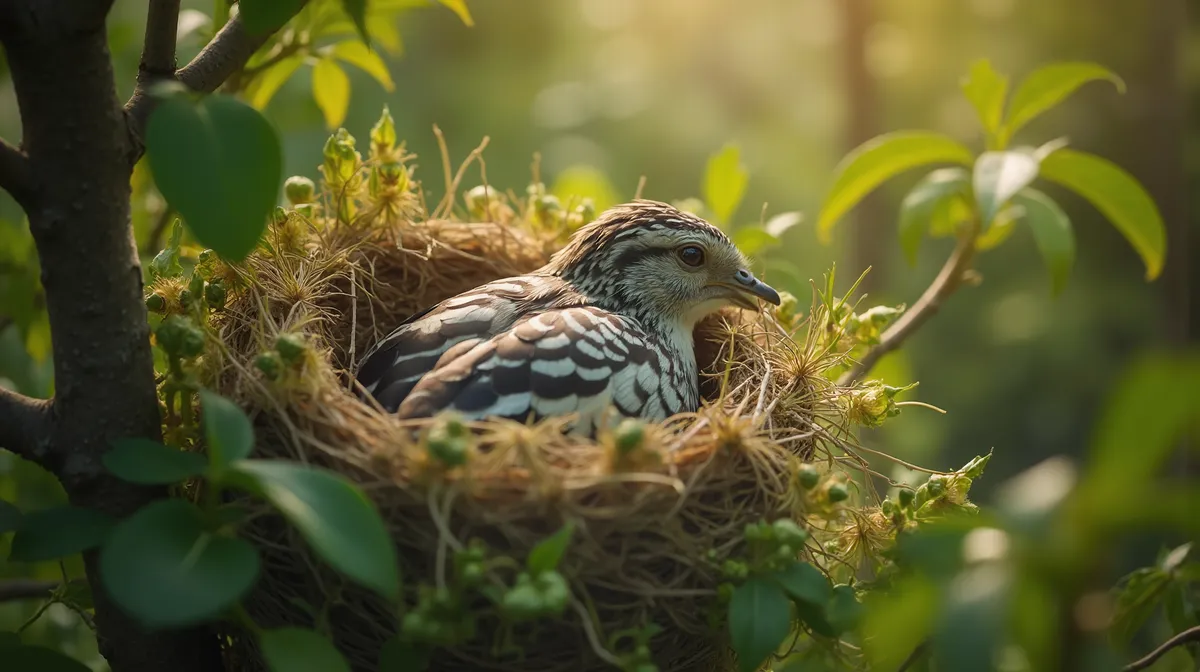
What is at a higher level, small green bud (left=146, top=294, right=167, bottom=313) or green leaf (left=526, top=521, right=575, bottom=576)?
green leaf (left=526, top=521, right=575, bottom=576)

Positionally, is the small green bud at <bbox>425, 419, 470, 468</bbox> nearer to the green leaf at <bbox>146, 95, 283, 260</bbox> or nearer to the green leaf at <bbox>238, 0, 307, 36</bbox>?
the green leaf at <bbox>146, 95, 283, 260</bbox>

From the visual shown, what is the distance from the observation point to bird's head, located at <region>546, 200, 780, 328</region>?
1.58 meters

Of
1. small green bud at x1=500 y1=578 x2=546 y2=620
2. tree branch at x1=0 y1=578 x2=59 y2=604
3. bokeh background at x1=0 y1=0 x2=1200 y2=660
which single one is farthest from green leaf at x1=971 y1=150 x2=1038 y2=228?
bokeh background at x1=0 y1=0 x2=1200 y2=660

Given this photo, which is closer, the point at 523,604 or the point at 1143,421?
the point at 1143,421

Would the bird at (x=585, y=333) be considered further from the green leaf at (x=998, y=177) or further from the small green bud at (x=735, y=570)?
the green leaf at (x=998, y=177)

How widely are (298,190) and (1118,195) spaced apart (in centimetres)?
114

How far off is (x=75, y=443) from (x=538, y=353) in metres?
0.54

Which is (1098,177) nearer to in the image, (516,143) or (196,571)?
(196,571)

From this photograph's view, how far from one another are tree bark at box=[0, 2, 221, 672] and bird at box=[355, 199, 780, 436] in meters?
0.34

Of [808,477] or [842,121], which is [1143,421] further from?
[842,121]

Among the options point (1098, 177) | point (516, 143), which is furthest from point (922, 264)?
point (1098, 177)

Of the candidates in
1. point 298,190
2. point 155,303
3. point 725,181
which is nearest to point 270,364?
point 155,303

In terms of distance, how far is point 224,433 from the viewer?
28.4 inches

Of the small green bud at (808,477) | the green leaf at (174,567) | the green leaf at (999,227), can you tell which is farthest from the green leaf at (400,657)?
the green leaf at (999,227)
